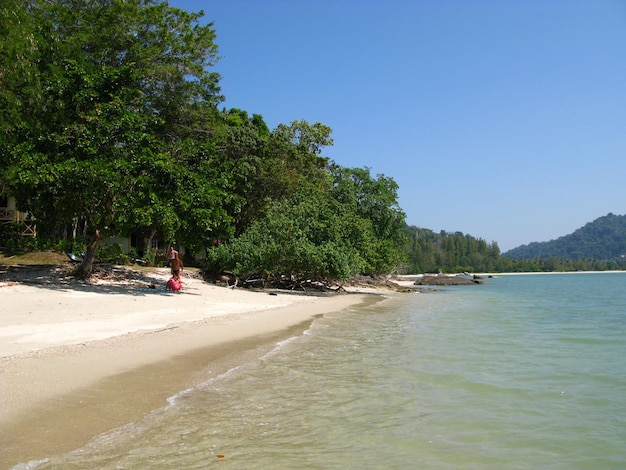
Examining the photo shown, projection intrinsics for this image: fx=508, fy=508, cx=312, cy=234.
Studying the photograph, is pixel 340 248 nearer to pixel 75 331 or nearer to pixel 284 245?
pixel 284 245

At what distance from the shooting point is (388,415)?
246 inches

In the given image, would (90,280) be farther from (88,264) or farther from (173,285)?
(173,285)

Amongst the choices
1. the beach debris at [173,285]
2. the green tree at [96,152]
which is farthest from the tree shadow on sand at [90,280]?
the green tree at [96,152]

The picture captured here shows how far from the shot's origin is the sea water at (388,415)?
4.80 meters

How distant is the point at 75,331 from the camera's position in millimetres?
9781

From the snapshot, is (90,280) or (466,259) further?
(466,259)

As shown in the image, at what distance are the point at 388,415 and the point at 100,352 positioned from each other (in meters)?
4.82

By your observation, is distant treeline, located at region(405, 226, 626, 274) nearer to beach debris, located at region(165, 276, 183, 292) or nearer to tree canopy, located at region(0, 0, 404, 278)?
tree canopy, located at region(0, 0, 404, 278)

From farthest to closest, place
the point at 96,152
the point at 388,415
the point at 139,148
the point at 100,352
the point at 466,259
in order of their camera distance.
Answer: the point at 466,259 → the point at 139,148 → the point at 96,152 → the point at 100,352 → the point at 388,415

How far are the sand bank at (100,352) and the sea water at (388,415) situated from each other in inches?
15.5

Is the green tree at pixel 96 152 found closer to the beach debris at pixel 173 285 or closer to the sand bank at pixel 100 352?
the beach debris at pixel 173 285

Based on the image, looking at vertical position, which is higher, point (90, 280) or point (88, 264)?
point (88, 264)

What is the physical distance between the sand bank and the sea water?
393 mm

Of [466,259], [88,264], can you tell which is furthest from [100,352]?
[466,259]
